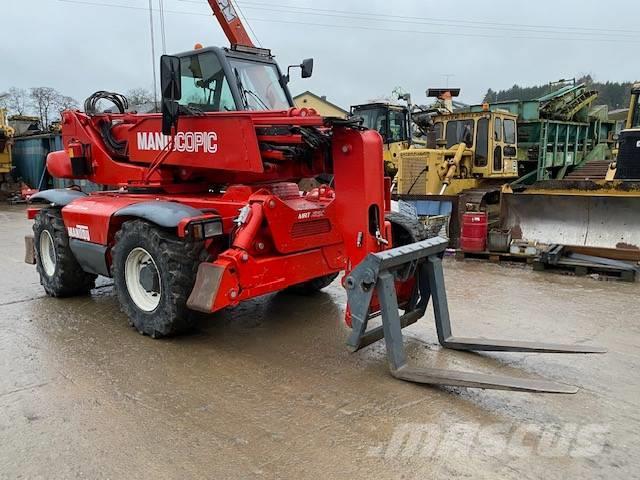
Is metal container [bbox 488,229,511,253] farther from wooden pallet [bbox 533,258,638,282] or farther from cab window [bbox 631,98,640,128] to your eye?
cab window [bbox 631,98,640,128]

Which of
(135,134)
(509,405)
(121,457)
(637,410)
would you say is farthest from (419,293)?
(135,134)

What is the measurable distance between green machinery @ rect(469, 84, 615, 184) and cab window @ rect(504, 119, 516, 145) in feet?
3.70

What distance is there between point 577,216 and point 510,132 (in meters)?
3.98

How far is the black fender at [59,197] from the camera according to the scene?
589 cm

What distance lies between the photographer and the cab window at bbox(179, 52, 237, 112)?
4.91 metres

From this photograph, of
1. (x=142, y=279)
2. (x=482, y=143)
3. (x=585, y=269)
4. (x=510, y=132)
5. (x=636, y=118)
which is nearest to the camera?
(x=142, y=279)

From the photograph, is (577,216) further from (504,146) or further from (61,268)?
(61,268)

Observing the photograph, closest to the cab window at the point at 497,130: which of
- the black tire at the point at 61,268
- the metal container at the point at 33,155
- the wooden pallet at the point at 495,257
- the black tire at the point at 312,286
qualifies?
the wooden pallet at the point at 495,257

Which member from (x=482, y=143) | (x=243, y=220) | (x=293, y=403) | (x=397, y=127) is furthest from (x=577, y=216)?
(x=397, y=127)

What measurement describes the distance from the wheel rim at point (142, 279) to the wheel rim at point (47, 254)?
1.90 m

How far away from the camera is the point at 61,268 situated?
18.9 feet

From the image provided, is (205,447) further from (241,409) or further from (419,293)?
(419,293)

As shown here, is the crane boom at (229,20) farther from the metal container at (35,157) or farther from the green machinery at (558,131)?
the metal container at (35,157)

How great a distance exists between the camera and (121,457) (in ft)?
9.07
